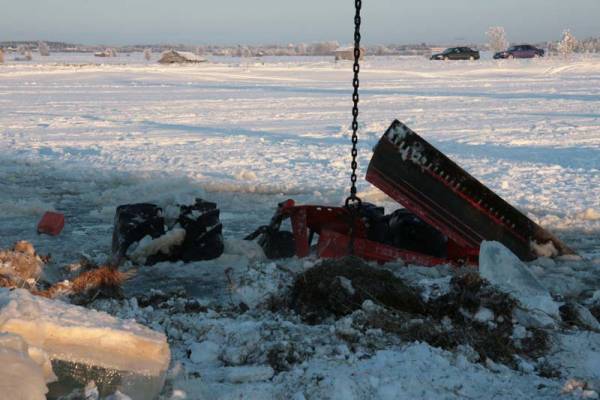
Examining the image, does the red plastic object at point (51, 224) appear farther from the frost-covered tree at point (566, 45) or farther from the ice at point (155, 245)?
the frost-covered tree at point (566, 45)

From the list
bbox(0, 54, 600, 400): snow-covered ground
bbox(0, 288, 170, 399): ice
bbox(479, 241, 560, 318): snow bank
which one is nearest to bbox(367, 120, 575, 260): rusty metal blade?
bbox(0, 54, 600, 400): snow-covered ground

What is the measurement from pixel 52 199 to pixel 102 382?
6.22 meters

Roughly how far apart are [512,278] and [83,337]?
3.21 metres

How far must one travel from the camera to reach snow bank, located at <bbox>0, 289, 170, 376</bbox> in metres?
3.41

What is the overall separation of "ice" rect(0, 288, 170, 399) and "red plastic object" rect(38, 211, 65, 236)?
3988mm

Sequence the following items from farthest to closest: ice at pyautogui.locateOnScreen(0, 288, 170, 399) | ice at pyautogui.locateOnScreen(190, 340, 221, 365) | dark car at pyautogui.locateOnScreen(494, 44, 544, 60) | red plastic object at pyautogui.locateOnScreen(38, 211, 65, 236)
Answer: dark car at pyautogui.locateOnScreen(494, 44, 544, 60) → red plastic object at pyautogui.locateOnScreen(38, 211, 65, 236) → ice at pyautogui.locateOnScreen(190, 340, 221, 365) → ice at pyautogui.locateOnScreen(0, 288, 170, 399)

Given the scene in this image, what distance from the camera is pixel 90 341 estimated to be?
348cm

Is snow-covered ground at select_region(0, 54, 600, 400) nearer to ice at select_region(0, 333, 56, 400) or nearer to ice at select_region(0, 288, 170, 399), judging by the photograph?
ice at select_region(0, 288, 170, 399)

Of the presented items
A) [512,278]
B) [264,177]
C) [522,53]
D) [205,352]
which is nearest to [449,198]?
[512,278]

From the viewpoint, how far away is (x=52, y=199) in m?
9.14

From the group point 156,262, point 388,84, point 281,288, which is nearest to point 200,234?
point 156,262

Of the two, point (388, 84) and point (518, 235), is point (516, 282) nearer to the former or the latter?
point (518, 235)

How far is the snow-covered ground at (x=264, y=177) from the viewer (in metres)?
3.93

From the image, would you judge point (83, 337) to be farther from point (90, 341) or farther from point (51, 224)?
point (51, 224)
